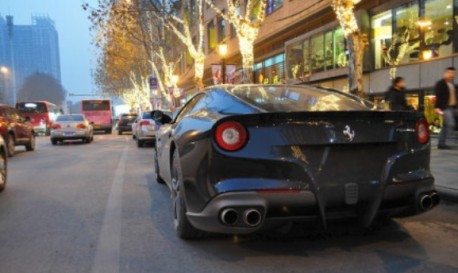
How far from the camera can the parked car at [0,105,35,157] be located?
15.0 meters

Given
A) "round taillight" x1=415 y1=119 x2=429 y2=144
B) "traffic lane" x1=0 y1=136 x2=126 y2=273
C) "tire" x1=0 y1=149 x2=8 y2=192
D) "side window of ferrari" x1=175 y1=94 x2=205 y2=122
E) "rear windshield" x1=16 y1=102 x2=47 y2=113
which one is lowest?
"traffic lane" x1=0 y1=136 x2=126 y2=273

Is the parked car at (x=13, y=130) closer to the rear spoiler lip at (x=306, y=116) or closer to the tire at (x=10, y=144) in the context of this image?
the tire at (x=10, y=144)

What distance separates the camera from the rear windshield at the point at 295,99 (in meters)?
4.50

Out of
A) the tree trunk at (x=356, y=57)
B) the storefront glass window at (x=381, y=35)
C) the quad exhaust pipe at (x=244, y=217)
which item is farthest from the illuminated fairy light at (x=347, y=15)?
the quad exhaust pipe at (x=244, y=217)

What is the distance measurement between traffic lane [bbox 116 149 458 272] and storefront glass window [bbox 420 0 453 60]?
11186 millimetres

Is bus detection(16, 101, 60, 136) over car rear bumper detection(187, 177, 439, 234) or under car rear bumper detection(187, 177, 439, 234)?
over

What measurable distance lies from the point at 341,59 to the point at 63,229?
1726 cm

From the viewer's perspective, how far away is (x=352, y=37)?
11.3 metres

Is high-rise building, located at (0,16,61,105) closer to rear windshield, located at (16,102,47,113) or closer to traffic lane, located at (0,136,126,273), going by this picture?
rear windshield, located at (16,102,47,113)

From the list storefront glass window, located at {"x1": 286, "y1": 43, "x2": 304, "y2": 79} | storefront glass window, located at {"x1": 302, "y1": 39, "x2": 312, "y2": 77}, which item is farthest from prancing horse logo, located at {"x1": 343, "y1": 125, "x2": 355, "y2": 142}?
storefront glass window, located at {"x1": 286, "y1": 43, "x2": 304, "y2": 79}

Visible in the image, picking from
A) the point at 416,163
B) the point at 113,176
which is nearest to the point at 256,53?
the point at 113,176

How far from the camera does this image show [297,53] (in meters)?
25.0

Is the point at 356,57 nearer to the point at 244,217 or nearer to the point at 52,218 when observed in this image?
the point at 52,218

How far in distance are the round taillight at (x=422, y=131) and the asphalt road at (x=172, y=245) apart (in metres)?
0.96
